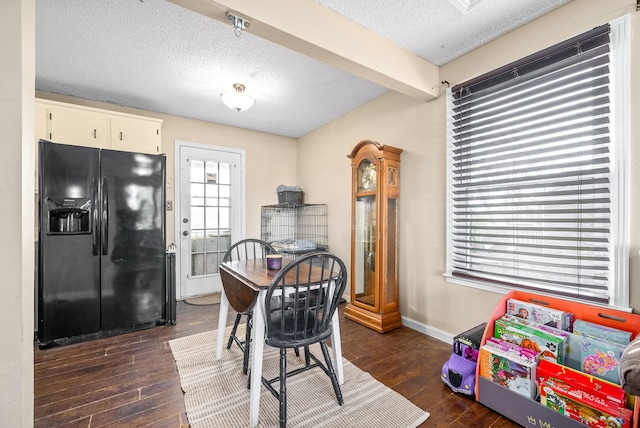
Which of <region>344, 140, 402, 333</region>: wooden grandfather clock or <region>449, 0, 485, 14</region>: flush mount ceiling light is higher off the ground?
<region>449, 0, 485, 14</region>: flush mount ceiling light

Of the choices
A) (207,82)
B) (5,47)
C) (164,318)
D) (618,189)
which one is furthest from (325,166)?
(5,47)

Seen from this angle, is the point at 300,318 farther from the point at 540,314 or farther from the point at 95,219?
the point at 95,219

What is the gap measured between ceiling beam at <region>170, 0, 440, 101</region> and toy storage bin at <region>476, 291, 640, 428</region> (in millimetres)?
1785

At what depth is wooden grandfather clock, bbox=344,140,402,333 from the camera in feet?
8.56

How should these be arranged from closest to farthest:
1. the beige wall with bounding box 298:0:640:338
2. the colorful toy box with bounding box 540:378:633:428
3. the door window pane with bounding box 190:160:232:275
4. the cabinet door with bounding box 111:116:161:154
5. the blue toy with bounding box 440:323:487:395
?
the colorful toy box with bounding box 540:378:633:428, the beige wall with bounding box 298:0:640:338, the blue toy with bounding box 440:323:487:395, the cabinet door with bounding box 111:116:161:154, the door window pane with bounding box 190:160:232:275

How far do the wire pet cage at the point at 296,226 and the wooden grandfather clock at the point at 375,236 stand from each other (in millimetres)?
953

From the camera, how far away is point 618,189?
1.51 metres

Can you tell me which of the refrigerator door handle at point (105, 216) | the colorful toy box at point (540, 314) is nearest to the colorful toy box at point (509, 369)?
the colorful toy box at point (540, 314)

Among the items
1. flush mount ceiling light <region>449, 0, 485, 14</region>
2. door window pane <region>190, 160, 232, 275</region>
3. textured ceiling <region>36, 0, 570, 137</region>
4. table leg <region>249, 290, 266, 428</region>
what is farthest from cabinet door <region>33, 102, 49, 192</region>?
flush mount ceiling light <region>449, 0, 485, 14</region>

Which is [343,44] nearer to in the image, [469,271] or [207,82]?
[207,82]

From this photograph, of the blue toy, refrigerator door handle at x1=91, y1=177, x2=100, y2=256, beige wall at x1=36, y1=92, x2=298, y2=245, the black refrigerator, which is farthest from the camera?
beige wall at x1=36, y1=92, x2=298, y2=245

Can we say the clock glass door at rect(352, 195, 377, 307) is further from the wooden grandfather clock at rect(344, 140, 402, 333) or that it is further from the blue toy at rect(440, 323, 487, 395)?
the blue toy at rect(440, 323, 487, 395)

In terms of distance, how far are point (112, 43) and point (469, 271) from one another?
3.19 m

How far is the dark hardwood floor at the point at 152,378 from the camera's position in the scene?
1502 millimetres
